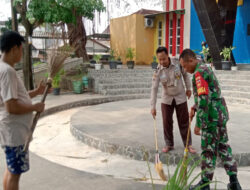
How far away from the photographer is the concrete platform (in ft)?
13.0

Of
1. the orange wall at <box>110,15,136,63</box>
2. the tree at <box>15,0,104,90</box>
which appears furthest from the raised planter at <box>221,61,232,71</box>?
the orange wall at <box>110,15,136,63</box>

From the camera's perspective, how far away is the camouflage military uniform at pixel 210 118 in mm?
2646

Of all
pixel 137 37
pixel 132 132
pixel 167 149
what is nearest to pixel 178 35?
pixel 137 37

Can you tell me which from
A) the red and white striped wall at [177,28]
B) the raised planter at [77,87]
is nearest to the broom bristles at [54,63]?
the raised planter at [77,87]

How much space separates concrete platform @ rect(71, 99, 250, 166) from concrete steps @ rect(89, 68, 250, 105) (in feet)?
5.06

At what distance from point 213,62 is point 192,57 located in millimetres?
8637

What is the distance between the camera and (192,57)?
9.02 feet

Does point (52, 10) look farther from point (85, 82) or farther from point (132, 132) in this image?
point (132, 132)

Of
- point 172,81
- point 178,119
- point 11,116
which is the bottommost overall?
point 178,119

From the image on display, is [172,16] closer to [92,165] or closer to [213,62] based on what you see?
[213,62]

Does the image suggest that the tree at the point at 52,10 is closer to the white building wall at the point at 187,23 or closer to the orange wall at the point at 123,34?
the white building wall at the point at 187,23

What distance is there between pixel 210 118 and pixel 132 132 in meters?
2.31

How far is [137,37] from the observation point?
52.6ft

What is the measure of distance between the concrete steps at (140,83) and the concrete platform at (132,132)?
5.06 ft
